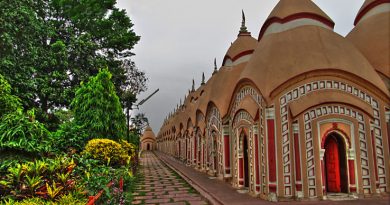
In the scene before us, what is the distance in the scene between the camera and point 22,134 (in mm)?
7633

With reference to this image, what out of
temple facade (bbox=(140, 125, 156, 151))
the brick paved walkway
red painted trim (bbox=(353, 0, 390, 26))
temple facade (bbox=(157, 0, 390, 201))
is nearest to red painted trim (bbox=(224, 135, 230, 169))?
the brick paved walkway

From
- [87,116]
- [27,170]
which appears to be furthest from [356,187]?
[87,116]

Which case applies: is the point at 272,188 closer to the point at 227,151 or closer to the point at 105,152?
the point at 227,151

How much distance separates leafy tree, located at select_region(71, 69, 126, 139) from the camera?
14633mm

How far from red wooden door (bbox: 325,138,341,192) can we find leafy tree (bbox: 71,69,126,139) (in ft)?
34.4

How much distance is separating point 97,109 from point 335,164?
1109 centimetres

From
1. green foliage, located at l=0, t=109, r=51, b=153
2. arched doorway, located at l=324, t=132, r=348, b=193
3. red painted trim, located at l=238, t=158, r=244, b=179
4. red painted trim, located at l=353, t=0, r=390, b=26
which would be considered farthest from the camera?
red painted trim, located at l=353, t=0, r=390, b=26

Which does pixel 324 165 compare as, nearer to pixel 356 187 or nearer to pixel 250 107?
pixel 356 187

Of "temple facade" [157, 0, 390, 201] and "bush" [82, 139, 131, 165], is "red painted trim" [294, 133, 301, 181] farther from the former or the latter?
"bush" [82, 139, 131, 165]

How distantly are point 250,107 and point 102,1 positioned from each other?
50.0 ft

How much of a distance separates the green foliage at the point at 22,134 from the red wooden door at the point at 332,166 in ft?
29.7

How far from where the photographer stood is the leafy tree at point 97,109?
1463cm

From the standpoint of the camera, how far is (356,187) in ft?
29.8

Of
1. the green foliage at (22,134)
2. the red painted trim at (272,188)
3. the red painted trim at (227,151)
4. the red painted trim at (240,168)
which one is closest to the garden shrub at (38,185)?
the green foliage at (22,134)
